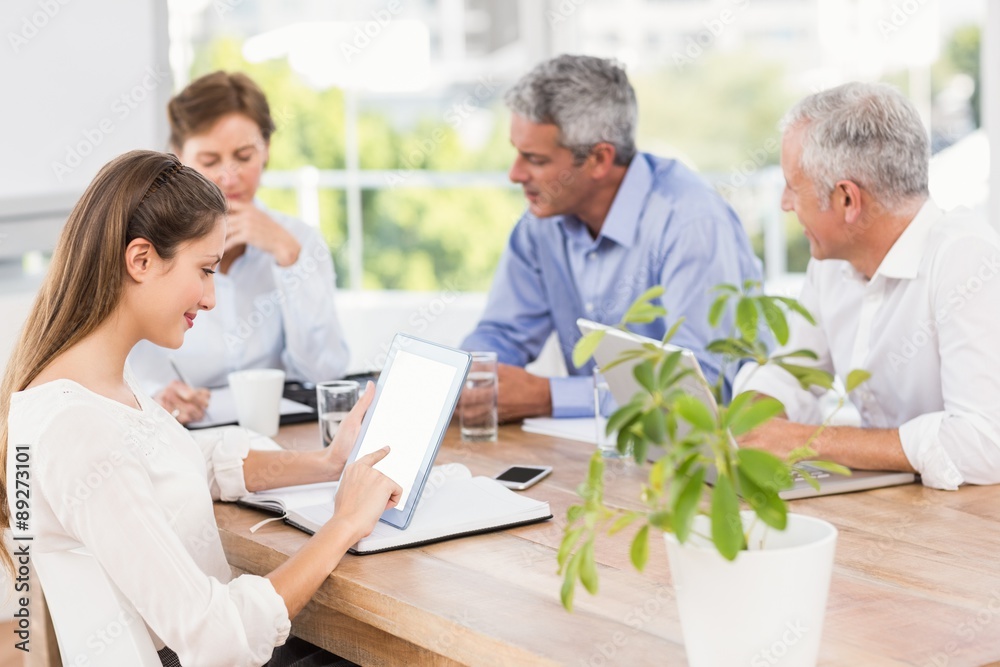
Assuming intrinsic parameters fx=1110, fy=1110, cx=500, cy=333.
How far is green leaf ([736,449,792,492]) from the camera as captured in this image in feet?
2.82

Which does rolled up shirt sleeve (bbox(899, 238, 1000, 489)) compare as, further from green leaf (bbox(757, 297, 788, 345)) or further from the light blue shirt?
green leaf (bbox(757, 297, 788, 345))

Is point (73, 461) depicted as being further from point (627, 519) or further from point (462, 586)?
point (627, 519)

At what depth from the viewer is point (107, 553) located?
1171 millimetres

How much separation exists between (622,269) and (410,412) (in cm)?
117

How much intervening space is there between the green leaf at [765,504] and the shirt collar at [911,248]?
1.10m

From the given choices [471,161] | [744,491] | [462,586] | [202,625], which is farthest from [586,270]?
[471,161]

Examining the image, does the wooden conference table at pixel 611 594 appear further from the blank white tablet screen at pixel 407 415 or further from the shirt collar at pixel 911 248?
the shirt collar at pixel 911 248

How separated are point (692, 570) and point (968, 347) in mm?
967

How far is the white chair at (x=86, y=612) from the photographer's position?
1.21 metres

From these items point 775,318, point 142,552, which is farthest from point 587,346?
point 142,552

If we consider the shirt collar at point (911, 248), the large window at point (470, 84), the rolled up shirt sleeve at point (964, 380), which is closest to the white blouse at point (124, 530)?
the rolled up shirt sleeve at point (964, 380)

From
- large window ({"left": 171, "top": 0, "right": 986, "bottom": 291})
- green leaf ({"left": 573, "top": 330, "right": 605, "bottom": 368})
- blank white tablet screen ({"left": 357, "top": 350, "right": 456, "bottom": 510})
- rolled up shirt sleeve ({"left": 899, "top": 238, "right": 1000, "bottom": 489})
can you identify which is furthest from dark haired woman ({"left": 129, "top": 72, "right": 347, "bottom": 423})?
large window ({"left": 171, "top": 0, "right": 986, "bottom": 291})

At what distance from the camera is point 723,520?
869mm

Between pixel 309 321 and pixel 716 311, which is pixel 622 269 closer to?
pixel 309 321
